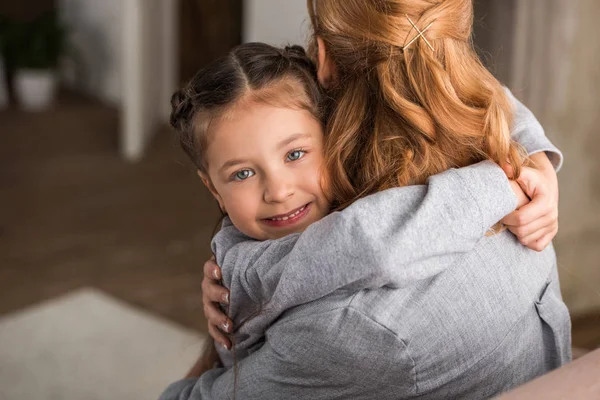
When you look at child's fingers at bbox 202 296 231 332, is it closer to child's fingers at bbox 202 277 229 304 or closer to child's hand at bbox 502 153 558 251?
child's fingers at bbox 202 277 229 304

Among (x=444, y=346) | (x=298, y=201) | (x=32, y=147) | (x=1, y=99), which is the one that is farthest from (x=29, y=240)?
(x=444, y=346)

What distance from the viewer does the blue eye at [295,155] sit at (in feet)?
3.63

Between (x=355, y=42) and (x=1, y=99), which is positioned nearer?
(x=355, y=42)

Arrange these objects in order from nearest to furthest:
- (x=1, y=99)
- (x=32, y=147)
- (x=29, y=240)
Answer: (x=29, y=240), (x=32, y=147), (x=1, y=99)

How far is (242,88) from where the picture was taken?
1.12m

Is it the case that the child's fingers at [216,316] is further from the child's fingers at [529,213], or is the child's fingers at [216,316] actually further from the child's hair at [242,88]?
the child's fingers at [529,213]

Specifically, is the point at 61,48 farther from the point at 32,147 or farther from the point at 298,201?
the point at 298,201

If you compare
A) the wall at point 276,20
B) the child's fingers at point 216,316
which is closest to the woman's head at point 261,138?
the child's fingers at point 216,316

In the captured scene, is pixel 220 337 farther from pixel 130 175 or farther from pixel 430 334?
pixel 130 175

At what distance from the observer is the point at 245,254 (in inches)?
41.0

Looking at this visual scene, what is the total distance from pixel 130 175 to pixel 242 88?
3.37m

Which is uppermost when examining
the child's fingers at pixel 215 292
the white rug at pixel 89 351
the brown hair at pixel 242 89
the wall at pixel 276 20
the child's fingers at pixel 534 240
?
the brown hair at pixel 242 89

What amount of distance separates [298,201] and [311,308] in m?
0.21

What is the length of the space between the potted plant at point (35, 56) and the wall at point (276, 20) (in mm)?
2142
